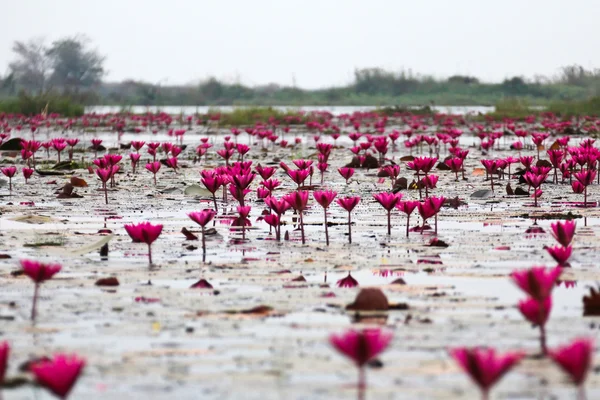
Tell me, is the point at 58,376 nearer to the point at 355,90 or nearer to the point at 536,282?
the point at 536,282

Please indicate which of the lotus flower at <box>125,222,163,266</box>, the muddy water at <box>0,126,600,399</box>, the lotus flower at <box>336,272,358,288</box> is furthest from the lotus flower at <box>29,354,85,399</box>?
the lotus flower at <box>125,222,163,266</box>

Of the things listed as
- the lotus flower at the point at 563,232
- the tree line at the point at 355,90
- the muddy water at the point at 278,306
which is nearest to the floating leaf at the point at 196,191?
the muddy water at the point at 278,306

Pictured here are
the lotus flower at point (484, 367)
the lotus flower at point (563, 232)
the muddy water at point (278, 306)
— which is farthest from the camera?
the lotus flower at point (563, 232)

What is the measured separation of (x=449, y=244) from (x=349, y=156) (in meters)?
9.88

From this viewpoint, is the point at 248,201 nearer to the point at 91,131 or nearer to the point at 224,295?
the point at 224,295

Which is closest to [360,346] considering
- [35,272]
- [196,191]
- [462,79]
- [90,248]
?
[35,272]

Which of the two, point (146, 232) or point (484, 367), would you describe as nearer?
point (484, 367)

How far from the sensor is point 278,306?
3.46 metres

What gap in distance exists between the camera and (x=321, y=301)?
11.7ft

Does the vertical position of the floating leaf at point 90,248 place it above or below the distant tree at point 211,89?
below

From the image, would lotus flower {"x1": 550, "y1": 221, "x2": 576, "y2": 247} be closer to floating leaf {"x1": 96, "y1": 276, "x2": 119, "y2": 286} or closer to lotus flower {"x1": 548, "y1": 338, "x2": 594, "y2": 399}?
floating leaf {"x1": 96, "y1": 276, "x2": 119, "y2": 286}

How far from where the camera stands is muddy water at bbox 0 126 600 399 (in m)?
2.50

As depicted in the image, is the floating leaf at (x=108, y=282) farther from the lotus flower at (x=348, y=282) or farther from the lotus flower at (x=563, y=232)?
the lotus flower at (x=563, y=232)

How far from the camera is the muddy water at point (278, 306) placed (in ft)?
8.21
